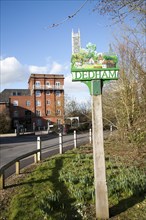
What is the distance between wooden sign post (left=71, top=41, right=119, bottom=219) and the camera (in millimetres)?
4398

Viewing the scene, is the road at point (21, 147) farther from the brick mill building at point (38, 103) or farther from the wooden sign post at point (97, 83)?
the brick mill building at point (38, 103)

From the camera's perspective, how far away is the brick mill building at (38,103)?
6184 centimetres

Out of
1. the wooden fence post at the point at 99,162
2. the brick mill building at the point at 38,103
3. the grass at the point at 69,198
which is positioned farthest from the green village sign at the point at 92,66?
the brick mill building at the point at 38,103

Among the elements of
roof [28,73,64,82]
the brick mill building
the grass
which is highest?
roof [28,73,64,82]

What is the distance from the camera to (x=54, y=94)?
210 ft

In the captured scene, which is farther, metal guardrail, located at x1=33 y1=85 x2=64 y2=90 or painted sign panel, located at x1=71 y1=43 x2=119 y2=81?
metal guardrail, located at x1=33 y1=85 x2=64 y2=90

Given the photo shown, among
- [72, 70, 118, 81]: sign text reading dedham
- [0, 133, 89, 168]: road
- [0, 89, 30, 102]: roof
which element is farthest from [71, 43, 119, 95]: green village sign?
[0, 89, 30, 102]: roof

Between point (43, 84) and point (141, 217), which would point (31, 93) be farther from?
point (141, 217)

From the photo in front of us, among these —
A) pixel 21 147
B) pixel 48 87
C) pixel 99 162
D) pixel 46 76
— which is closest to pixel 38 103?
pixel 48 87

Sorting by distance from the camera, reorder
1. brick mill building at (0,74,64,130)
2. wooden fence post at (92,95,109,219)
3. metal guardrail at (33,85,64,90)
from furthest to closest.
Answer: metal guardrail at (33,85,64,90) → brick mill building at (0,74,64,130) → wooden fence post at (92,95,109,219)

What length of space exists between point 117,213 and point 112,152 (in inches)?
248

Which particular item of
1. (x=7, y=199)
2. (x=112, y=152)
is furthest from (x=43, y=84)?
(x=7, y=199)

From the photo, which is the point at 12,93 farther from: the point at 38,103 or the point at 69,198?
the point at 69,198

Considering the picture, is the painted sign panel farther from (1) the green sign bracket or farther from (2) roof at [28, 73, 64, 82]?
(2) roof at [28, 73, 64, 82]
